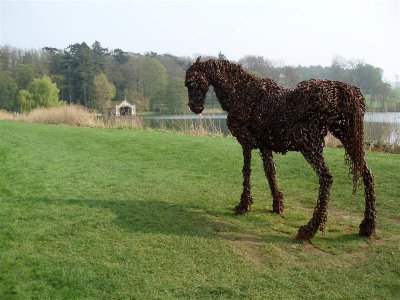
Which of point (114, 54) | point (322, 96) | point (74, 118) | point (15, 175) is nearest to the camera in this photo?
point (322, 96)

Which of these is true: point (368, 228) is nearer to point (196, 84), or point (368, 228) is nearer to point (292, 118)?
point (292, 118)

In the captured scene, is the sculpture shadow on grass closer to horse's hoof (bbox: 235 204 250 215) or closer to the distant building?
horse's hoof (bbox: 235 204 250 215)

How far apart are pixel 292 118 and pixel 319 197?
0.98m

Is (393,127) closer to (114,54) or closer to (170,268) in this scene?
(170,268)

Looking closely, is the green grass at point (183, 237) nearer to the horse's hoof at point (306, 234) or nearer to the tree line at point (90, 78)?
the horse's hoof at point (306, 234)

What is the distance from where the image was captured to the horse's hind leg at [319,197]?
14.5 ft

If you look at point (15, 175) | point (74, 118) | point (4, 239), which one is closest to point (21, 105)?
point (74, 118)

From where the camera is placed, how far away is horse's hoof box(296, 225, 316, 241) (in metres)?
4.53

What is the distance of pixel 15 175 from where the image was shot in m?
8.04

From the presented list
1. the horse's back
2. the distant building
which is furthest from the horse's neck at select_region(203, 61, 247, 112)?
the distant building

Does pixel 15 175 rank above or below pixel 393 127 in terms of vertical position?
below

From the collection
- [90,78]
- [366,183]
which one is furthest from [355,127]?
[90,78]

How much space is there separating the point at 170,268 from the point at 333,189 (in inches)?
162

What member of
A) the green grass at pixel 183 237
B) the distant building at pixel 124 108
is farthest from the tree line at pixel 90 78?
the green grass at pixel 183 237
